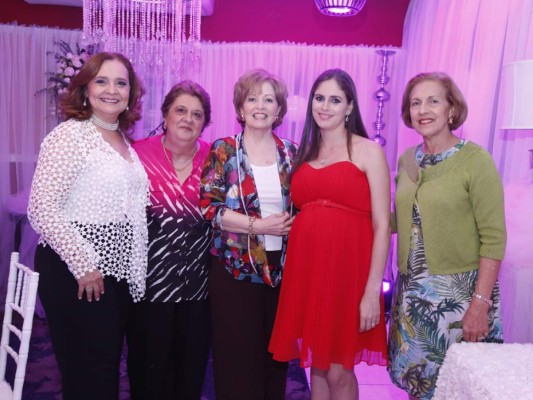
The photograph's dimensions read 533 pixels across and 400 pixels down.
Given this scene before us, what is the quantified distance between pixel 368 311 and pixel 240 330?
550 mm

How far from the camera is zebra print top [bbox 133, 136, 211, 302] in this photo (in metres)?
2.30

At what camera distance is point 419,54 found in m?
4.82

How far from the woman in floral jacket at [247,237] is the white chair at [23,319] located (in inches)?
28.0

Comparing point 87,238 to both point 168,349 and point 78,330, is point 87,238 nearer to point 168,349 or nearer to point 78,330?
point 78,330

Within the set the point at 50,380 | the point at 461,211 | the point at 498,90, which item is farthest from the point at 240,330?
the point at 498,90

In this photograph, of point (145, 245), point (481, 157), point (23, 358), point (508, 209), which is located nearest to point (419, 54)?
point (508, 209)

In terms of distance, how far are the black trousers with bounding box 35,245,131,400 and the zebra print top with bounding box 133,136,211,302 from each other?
29 cm

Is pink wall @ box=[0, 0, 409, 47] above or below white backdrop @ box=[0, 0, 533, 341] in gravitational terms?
above

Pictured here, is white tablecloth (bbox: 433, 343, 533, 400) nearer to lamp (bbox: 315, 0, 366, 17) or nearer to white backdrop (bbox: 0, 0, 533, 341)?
white backdrop (bbox: 0, 0, 533, 341)

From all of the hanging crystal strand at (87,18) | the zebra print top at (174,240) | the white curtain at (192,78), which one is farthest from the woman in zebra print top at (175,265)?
the white curtain at (192,78)

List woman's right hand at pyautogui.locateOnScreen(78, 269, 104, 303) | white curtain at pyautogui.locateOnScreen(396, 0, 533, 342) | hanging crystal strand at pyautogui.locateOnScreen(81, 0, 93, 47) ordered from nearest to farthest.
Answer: woman's right hand at pyautogui.locateOnScreen(78, 269, 104, 303) < white curtain at pyautogui.locateOnScreen(396, 0, 533, 342) < hanging crystal strand at pyautogui.locateOnScreen(81, 0, 93, 47)

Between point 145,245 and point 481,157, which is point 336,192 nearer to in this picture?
point 481,157

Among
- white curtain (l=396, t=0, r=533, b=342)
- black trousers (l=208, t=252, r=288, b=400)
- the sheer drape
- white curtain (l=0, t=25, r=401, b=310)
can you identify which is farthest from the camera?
white curtain (l=0, t=25, r=401, b=310)

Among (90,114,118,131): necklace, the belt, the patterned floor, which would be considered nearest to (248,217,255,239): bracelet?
the belt
